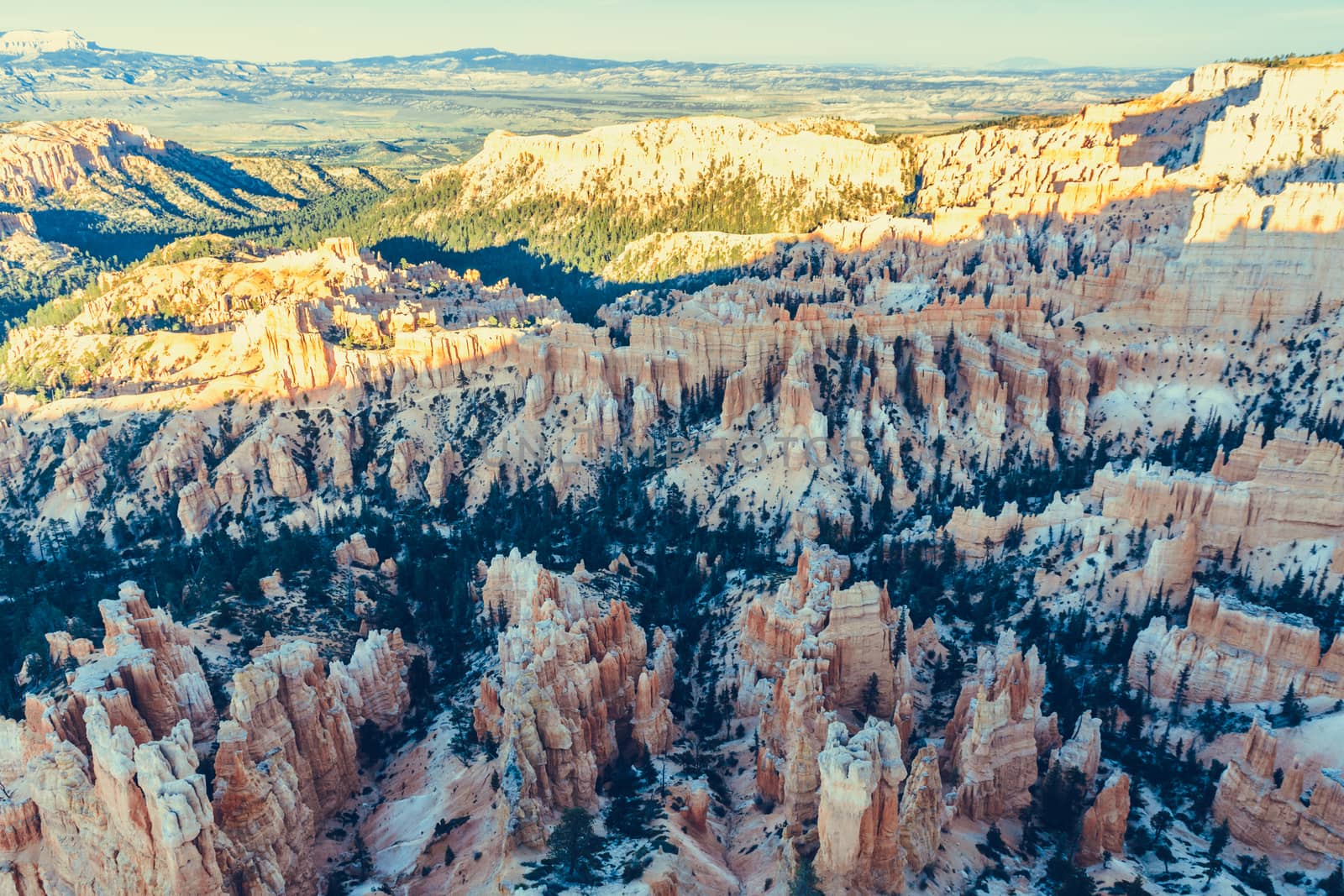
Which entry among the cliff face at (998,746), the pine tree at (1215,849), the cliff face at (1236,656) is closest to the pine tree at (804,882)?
the cliff face at (998,746)

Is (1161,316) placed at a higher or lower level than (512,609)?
higher

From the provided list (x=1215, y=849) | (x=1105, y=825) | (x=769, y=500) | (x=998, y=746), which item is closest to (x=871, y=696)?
(x=998, y=746)

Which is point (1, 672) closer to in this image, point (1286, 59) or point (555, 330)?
point (555, 330)

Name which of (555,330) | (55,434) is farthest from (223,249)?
(555,330)

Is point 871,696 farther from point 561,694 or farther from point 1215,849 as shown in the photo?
point 1215,849

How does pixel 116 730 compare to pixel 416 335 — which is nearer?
pixel 116 730

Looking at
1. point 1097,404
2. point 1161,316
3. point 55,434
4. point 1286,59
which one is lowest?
point 55,434
